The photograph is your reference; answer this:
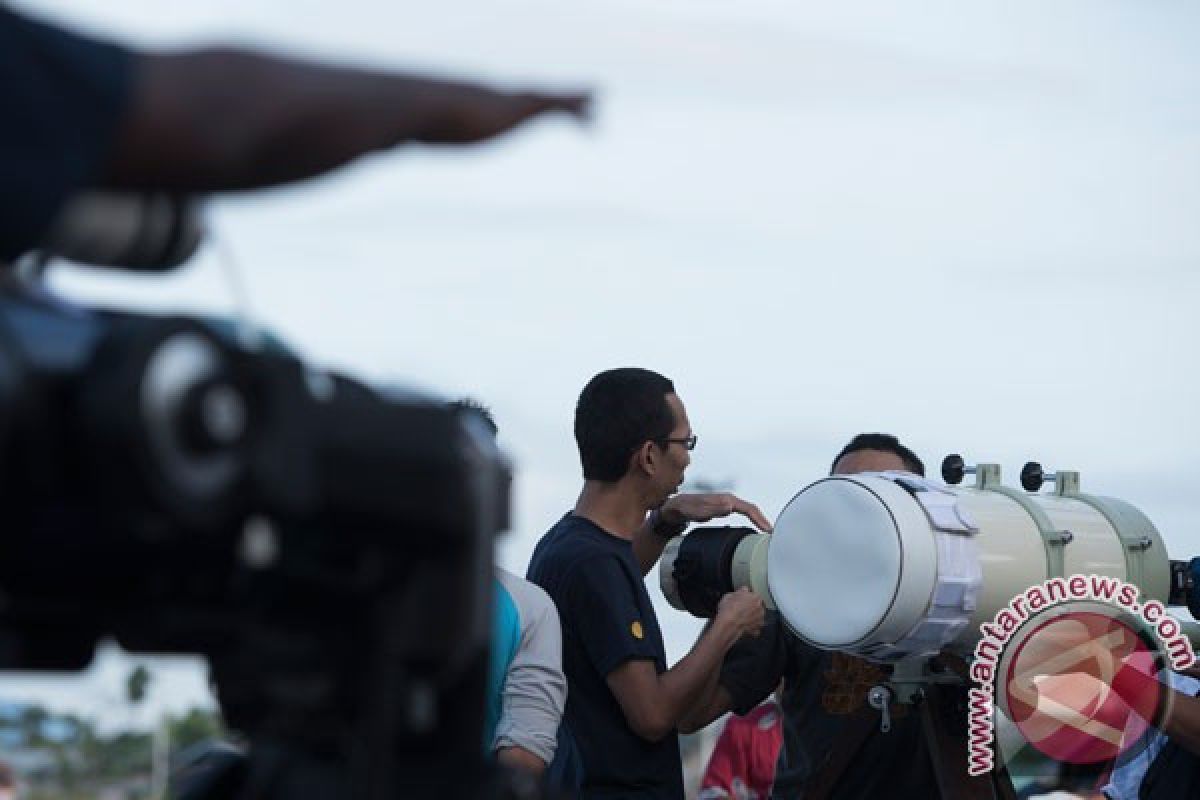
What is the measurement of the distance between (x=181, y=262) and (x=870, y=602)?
276 cm

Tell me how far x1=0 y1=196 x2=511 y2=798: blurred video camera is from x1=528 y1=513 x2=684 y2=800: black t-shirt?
2.57 meters

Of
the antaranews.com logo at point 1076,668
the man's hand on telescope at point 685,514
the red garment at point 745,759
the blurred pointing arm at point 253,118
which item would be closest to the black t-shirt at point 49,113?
the blurred pointing arm at point 253,118

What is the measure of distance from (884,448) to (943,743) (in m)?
1.30

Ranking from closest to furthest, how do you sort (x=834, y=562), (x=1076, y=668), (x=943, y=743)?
(x=834, y=562) → (x=943, y=743) → (x=1076, y=668)

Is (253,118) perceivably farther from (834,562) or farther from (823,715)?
(823,715)

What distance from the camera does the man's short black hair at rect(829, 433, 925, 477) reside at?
5.84 m

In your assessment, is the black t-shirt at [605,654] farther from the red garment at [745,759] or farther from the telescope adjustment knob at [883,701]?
the red garment at [745,759]

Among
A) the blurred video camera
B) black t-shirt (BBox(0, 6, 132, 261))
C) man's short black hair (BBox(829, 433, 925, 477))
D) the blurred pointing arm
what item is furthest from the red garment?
black t-shirt (BBox(0, 6, 132, 261))

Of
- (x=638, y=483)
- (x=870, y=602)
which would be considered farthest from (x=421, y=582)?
(x=638, y=483)

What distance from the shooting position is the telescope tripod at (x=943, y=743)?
4723 millimetres

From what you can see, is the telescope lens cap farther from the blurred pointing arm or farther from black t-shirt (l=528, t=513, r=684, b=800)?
the blurred pointing arm

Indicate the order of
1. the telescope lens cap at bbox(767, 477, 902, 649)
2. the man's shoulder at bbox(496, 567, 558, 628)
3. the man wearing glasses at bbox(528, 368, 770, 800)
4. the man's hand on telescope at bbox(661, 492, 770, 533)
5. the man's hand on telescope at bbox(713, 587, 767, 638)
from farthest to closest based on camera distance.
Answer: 1. the man's hand on telescope at bbox(661, 492, 770, 533)
2. the man's hand on telescope at bbox(713, 587, 767, 638)
3. the man wearing glasses at bbox(528, 368, 770, 800)
4. the telescope lens cap at bbox(767, 477, 902, 649)
5. the man's shoulder at bbox(496, 567, 558, 628)

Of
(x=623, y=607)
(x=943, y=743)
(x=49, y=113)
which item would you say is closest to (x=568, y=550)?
(x=623, y=607)

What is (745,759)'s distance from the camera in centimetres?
693
